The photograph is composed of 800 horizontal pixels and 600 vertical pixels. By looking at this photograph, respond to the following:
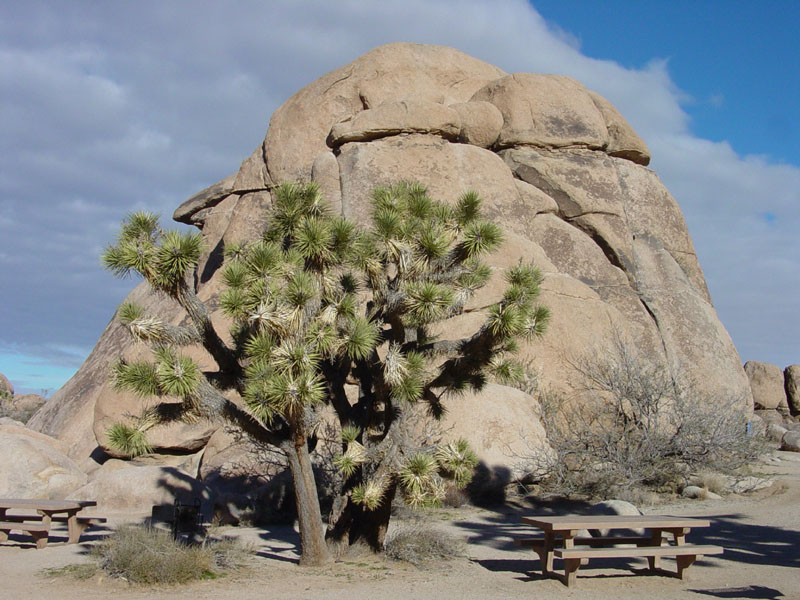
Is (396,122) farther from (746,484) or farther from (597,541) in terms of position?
(597,541)

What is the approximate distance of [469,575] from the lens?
8.01 m

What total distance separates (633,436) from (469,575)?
21.4ft

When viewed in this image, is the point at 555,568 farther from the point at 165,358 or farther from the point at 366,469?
the point at 165,358

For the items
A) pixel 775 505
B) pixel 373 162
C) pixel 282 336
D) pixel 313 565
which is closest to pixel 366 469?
pixel 313 565

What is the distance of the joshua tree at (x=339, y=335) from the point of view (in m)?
7.43

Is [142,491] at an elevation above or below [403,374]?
below

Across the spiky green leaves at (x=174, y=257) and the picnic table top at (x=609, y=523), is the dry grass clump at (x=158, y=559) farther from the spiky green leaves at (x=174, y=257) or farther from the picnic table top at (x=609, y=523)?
the picnic table top at (x=609, y=523)

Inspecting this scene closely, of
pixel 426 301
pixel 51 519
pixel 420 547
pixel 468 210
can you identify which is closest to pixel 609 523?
pixel 420 547

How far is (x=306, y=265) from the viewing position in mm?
8219

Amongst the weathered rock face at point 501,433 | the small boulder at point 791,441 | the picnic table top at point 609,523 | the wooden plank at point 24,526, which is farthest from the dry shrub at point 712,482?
the wooden plank at point 24,526

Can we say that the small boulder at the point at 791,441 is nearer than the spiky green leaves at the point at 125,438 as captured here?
No

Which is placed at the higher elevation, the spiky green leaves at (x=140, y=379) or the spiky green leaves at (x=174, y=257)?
the spiky green leaves at (x=174, y=257)

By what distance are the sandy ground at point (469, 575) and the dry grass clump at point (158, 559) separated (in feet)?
0.51

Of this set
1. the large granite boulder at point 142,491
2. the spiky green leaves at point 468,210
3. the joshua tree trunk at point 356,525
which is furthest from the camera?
the large granite boulder at point 142,491
